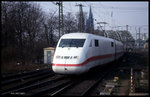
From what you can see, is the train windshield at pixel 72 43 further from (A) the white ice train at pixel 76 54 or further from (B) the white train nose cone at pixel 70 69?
(B) the white train nose cone at pixel 70 69

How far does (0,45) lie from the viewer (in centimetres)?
520

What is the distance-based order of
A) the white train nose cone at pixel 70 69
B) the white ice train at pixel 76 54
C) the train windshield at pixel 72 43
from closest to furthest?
the white train nose cone at pixel 70 69 < the white ice train at pixel 76 54 < the train windshield at pixel 72 43

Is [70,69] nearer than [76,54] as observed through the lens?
Yes

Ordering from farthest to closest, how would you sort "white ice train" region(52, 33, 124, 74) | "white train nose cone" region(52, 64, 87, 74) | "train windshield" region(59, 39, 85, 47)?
"train windshield" region(59, 39, 85, 47), "white ice train" region(52, 33, 124, 74), "white train nose cone" region(52, 64, 87, 74)

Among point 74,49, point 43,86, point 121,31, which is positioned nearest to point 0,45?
point 43,86

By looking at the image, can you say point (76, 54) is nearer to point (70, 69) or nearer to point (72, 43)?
point (70, 69)

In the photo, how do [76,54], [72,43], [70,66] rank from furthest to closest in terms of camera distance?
[72,43] → [76,54] → [70,66]

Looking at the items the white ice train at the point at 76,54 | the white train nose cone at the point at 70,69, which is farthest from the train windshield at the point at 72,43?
the white train nose cone at the point at 70,69

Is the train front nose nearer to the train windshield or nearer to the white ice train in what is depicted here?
the white ice train

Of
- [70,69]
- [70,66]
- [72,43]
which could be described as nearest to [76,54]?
[70,66]

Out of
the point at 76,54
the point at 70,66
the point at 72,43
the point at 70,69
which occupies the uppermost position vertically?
the point at 72,43

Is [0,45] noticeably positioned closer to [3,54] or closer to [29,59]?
[3,54]

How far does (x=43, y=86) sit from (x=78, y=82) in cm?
231

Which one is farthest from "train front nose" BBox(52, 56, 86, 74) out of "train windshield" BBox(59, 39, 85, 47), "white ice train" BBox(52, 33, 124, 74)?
"train windshield" BBox(59, 39, 85, 47)
